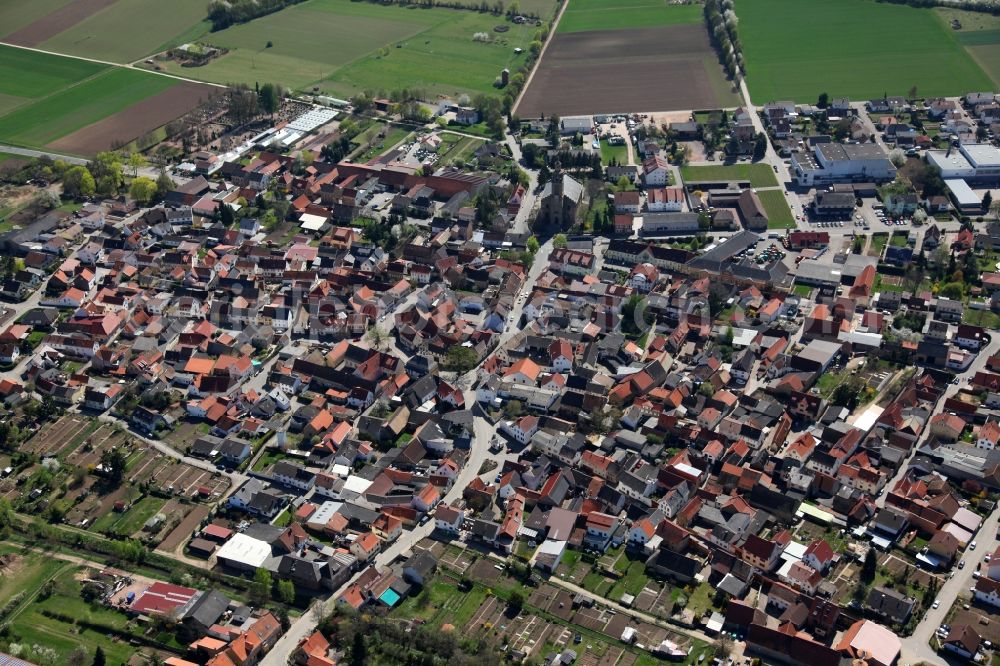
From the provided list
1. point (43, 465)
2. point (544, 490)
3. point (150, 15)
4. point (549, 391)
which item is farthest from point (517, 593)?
point (150, 15)

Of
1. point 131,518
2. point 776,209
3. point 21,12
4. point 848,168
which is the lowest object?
point 131,518

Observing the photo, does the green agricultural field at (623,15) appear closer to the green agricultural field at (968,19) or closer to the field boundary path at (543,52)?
the field boundary path at (543,52)

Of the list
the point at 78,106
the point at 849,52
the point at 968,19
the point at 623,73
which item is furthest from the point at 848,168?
the point at 78,106

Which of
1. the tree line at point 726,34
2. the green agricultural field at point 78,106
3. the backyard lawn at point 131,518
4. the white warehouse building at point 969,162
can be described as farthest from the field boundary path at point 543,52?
the backyard lawn at point 131,518

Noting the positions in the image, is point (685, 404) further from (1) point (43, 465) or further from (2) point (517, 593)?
(1) point (43, 465)

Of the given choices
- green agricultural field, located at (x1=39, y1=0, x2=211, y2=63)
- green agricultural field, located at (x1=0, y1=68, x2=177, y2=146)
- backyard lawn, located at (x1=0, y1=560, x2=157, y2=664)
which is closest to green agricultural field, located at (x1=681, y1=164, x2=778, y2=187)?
green agricultural field, located at (x1=0, y1=68, x2=177, y2=146)

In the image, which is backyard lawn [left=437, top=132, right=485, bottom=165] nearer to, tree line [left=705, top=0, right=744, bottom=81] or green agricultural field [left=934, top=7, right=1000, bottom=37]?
tree line [left=705, top=0, right=744, bottom=81]

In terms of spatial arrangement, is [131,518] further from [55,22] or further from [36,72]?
[55,22]
